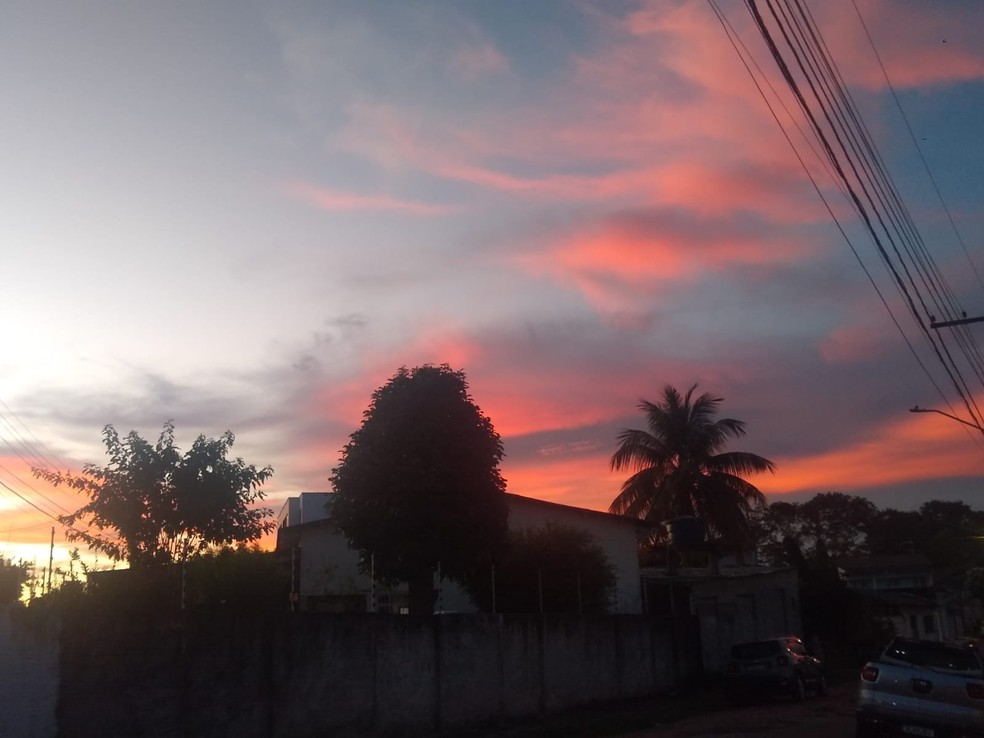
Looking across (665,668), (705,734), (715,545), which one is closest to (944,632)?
(715,545)

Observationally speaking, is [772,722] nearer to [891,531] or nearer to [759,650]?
[759,650]

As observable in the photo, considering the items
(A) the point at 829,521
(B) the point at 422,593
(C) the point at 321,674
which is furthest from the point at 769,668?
(A) the point at 829,521

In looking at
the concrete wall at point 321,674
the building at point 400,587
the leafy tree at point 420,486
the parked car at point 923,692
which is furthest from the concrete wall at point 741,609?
the parked car at point 923,692

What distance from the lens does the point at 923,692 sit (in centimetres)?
1540

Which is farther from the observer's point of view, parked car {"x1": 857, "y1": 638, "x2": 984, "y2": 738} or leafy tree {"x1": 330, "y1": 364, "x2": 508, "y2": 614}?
leafy tree {"x1": 330, "y1": 364, "x2": 508, "y2": 614}

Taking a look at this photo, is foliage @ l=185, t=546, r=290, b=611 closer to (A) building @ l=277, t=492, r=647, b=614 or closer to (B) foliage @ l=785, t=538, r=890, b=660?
(A) building @ l=277, t=492, r=647, b=614

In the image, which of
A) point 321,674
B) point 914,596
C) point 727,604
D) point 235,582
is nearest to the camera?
point 321,674

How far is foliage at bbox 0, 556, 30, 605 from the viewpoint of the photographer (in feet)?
45.5

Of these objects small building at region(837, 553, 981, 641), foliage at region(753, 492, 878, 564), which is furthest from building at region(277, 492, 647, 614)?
foliage at region(753, 492, 878, 564)

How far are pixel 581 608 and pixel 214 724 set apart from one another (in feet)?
42.2

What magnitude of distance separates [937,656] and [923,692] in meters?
0.74

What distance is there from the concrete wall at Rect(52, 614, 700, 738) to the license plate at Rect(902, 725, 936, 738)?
859cm

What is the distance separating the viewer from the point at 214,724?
604 inches

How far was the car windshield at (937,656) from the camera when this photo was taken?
15.6 m
